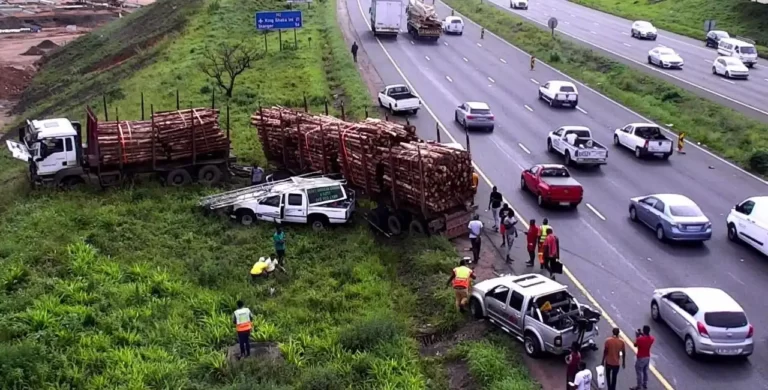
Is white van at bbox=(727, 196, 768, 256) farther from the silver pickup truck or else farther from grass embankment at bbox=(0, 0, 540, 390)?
grass embankment at bbox=(0, 0, 540, 390)

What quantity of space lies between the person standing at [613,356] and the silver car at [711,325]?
255 centimetres

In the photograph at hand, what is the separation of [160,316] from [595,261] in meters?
13.4

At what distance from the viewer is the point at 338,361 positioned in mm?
18656

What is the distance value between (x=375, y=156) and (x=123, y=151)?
33.4ft

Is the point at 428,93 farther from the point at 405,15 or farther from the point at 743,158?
the point at 405,15

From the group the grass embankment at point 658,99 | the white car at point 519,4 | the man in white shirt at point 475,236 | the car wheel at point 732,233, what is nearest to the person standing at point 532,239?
the man in white shirt at point 475,236

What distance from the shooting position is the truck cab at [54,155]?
2975cm

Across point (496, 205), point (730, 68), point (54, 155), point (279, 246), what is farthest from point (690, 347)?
point (730, 68)

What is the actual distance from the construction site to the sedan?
61.0m

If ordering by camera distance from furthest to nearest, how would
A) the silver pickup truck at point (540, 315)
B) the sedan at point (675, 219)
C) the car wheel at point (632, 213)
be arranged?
the car wheel at point (632, 213) < the sedan at point (675, 219) < the silver pickup truck at point (540, 315)

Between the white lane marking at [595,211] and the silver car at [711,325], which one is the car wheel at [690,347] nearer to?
the silver car at [711,325]

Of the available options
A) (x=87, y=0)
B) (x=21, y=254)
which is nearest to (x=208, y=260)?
(x=21, y=254)

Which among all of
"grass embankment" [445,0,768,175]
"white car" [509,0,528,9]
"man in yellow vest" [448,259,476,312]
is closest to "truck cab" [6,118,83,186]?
"man in yellow vest" [448,259,476,312]

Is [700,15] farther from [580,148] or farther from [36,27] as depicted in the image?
[36,27]
